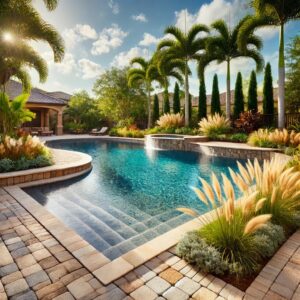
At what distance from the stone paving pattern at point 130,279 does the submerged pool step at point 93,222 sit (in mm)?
690

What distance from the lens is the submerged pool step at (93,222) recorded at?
3743 millimetres

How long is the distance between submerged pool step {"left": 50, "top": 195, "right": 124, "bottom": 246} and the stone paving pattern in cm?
69

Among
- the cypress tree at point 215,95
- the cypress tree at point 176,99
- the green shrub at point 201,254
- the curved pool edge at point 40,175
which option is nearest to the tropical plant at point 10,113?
the curved pool edge at point 40,175

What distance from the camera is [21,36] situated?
12.2m

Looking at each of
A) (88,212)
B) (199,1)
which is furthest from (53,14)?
(88,212)

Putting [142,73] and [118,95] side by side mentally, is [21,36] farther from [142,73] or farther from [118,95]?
[118,95]

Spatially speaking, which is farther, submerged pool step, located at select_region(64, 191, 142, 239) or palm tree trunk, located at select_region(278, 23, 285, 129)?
palm tree trunk, located at select_region(278, 23, 285, 129)

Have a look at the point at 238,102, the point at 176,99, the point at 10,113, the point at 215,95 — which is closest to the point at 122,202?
the point at 10,113

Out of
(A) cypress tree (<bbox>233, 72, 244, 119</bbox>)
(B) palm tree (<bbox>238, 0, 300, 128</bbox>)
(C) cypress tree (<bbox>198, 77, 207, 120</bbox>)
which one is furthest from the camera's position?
(C) cypress tree (<bbox>198, 77, 207, 120</bbox>)

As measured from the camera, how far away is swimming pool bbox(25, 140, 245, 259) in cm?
388

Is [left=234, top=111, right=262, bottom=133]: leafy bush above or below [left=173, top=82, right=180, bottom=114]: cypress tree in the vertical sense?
below

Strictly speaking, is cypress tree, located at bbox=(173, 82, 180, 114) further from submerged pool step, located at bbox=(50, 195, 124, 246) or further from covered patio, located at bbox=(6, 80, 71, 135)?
submerged pool step, located at bbox=(50, 195, 124, 246)

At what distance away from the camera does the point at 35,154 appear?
7.93 metres

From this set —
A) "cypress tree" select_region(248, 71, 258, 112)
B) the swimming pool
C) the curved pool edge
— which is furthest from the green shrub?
"cypress tree" select_region(248, 71, 258, 112)
